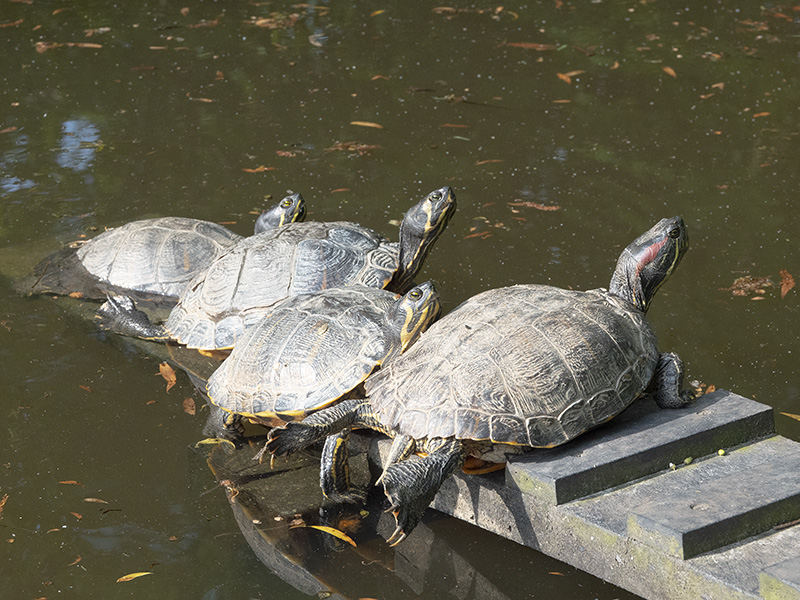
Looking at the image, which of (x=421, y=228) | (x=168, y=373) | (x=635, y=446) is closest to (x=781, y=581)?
(x=635, y=446)

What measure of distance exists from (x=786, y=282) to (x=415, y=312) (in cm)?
277

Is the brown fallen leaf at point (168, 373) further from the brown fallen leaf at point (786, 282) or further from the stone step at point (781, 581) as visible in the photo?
the brown fallen leaf at point (786, 282)

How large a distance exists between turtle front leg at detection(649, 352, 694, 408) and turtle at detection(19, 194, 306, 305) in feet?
8.86

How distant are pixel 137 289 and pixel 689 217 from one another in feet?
12.9

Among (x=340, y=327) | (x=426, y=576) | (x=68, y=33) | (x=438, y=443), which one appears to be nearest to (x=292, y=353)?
(x=340, y=327)

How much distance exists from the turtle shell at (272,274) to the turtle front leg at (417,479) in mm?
1609

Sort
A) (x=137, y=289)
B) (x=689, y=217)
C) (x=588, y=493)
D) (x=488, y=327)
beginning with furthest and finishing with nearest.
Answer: (x=689, y=217) → (x=137, y=289) → (x=488, y=327) → (x=588, y=493)

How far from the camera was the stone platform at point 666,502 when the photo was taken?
303cm

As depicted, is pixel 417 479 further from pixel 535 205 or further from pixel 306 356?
pixel 535 205

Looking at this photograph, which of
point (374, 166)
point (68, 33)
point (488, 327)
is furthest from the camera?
point (68, 33)

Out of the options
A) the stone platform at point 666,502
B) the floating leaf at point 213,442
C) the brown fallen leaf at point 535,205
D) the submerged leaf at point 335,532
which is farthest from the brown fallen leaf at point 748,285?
the floating leaf at point 213,442

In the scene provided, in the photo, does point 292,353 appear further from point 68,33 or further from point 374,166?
point 68,33

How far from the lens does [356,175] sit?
722 cm

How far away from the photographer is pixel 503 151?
7480mm
